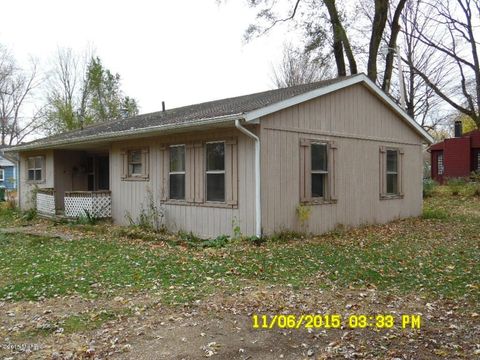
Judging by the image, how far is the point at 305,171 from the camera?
9781 millimetres

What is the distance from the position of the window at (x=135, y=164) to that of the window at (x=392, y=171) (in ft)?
23.0

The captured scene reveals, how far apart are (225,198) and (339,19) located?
14278 mm

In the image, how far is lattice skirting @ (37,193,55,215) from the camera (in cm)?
1400

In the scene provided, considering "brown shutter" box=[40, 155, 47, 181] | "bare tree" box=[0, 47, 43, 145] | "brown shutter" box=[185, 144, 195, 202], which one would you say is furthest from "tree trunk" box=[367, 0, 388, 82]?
"bare tree" box=[0, 47, 43, 145]

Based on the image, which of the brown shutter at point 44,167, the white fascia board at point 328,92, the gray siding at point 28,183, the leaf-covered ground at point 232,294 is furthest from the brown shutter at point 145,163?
the brown shutter at point 44,167

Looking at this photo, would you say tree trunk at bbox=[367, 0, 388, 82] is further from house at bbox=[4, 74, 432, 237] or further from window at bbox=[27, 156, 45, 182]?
window at bbox=[27, 156, 45, 182]

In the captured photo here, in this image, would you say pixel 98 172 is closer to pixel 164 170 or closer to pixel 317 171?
pixel 164 170

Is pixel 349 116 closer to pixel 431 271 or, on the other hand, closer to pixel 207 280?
pixel 431 271

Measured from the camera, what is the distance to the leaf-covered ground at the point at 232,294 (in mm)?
3877

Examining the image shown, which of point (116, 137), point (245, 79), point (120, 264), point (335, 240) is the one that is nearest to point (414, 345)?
point (120, 264)

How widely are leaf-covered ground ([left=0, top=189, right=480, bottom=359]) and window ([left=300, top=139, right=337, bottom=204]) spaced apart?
1091 mm

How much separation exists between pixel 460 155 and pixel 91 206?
22961 millimetres

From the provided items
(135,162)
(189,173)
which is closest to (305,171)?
(189,173)

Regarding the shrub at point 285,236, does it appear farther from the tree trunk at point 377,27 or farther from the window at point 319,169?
the tree trunk at point 377,27
